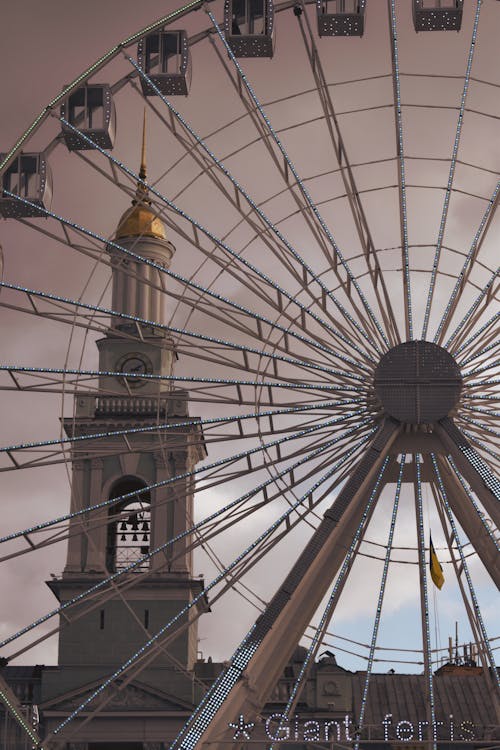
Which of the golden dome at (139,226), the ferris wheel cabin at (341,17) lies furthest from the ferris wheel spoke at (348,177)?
the golden dome at (139,226)

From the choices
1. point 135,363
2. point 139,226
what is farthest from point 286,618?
point 135,363

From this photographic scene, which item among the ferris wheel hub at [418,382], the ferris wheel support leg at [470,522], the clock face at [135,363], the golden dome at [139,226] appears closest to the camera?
the ferris wheel support leg at [470,522]

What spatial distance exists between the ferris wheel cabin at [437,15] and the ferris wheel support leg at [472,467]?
1019 cm

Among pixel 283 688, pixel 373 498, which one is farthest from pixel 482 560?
pixel 283 688

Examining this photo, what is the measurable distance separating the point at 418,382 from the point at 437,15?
968 centimetres

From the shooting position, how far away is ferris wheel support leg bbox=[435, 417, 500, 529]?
35281 millimetres

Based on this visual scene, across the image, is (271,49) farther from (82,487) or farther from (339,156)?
(82,487)

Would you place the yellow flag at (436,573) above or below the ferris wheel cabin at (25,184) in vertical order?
below

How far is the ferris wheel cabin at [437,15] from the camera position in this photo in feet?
135

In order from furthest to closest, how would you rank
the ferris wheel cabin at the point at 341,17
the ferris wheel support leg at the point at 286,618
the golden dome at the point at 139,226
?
the golden dome at the point at 139,226, the ferris wheel cabin at the point at 341,17, the ferris wheel support leg at the point at 286,618

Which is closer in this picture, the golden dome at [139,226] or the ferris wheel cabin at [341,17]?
the ferris wheel cabin at [341,17]

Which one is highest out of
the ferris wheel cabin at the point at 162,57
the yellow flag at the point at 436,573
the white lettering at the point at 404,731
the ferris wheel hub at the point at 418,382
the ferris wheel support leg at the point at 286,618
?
the ferris wheel cabin at the point at 162,57

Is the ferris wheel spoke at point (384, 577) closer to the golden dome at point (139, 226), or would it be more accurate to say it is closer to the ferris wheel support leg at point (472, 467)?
the ferris wheel support leg at point (472, 467)

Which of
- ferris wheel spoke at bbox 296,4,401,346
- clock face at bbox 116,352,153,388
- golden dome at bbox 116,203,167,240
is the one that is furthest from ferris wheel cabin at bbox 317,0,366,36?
clock face at bbox 116,352,153,388
